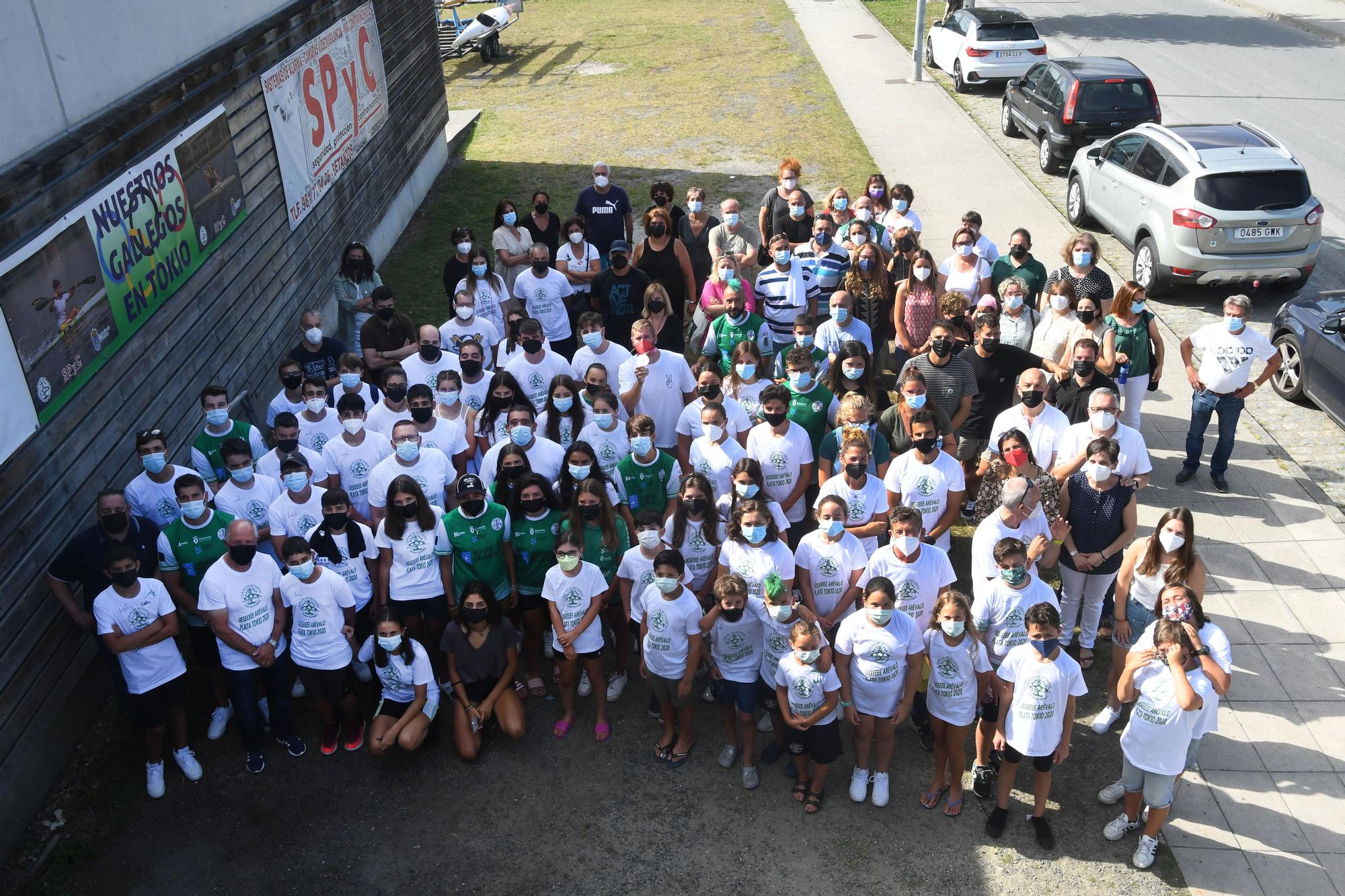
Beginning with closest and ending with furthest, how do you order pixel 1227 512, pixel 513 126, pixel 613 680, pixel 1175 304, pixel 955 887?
pixel 955 887 < pixel 613 680 < pixel 1227 512 < pixel 1175 304 < pixel 513 126

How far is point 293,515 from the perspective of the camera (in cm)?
782

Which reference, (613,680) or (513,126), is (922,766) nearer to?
(613,680)

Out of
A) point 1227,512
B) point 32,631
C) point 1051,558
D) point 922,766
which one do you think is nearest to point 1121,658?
point 1051,558

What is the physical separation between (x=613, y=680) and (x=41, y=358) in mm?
4557

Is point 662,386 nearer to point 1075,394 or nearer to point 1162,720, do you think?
point 1075,394

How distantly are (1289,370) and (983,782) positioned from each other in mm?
7195

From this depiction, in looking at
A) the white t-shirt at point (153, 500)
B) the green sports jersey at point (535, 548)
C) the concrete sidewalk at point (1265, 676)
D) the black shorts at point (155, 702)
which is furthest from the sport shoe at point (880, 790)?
the white t-shirt at point (153, 500)

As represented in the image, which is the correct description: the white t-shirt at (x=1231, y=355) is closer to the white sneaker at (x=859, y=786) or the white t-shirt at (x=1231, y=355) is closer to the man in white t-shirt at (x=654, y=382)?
the man in white t-shirt at (x=654, y=382)

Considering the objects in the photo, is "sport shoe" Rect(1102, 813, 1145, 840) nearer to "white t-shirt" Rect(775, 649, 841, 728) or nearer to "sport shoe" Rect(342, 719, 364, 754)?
"white t-shirt" Rect(775, 649, 841, 728)

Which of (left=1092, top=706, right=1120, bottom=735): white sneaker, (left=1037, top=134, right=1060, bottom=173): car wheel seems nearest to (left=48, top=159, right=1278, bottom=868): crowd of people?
(left=1092, top=706, right=1120, bottom=735): white sneaker

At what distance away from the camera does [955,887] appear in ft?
21.4

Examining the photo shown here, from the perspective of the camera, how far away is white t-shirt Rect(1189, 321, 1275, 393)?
955 cm

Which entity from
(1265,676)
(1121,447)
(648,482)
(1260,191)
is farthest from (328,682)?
(1260,191)

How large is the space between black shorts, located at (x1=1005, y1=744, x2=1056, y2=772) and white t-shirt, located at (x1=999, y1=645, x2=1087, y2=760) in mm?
29
